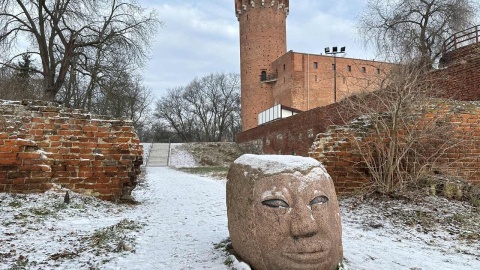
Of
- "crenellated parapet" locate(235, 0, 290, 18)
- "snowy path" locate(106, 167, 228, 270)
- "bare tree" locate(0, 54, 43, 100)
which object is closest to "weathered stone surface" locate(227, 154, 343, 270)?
"snowy path" locate(106, 167, 228, 270)

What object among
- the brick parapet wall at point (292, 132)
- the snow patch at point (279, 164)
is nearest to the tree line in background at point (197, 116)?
the brick parapet wall at point (292, 132)

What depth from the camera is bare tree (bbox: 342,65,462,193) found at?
280 inches

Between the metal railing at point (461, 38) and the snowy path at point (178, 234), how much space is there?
12640 millimetres

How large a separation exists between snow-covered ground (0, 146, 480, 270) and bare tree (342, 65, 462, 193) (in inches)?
31.0

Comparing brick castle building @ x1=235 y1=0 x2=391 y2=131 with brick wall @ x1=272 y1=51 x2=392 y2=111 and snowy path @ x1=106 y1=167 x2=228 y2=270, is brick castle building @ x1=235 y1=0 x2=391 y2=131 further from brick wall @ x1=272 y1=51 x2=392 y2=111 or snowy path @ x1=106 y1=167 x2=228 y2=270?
snowy path @ x1=106 y1=167 x2=228 y2=270

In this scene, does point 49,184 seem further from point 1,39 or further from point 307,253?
A: point 1,39

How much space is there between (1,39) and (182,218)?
42.2 ft

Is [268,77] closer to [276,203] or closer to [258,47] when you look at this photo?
[258,47]

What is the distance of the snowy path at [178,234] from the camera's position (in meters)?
3.72

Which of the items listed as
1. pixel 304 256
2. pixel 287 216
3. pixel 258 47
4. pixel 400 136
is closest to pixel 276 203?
pixel 287 216

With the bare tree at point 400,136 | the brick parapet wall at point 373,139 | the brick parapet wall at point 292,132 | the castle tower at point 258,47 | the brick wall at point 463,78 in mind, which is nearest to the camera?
the bare tree at point 400,136

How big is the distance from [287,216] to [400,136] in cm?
538

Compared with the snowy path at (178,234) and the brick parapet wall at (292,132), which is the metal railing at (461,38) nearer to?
the brick parapet wall at (292,132)

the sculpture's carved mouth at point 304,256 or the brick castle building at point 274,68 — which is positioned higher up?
the brick castle building at point 274,68
